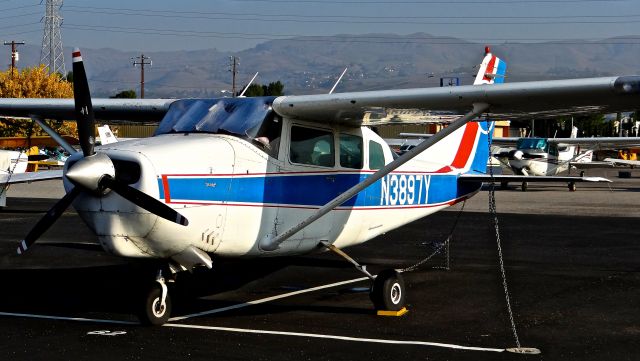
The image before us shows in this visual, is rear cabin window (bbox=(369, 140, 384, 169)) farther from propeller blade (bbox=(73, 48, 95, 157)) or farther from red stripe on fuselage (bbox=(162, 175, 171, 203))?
propeller blade (bbox=(73, 48, 95, 157))

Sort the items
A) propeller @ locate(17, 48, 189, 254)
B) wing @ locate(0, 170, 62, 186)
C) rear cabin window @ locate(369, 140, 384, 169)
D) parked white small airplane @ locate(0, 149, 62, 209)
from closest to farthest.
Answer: propeller @ locate(17, 48, 189, 254), rear cabin window @ locate(369, 140, 384, 169), wing @ locate(0, 170, 62, 186), parked white small airplane @ locate(0, 149, 62, 209)

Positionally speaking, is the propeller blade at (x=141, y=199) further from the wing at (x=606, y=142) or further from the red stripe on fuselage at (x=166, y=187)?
the wing at (x=606, y=142)

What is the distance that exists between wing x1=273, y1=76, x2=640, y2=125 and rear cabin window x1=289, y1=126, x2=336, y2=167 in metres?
0.17

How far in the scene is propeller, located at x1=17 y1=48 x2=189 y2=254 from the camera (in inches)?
312

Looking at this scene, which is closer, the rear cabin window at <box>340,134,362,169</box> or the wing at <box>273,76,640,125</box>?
the wing at <box>273,76,640,125</box>

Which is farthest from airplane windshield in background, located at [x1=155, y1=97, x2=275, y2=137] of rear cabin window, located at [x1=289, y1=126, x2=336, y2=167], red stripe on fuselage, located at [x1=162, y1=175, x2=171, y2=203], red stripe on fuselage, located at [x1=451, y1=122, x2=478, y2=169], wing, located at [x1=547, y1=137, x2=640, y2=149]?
wing, located at [x1=547, y1=137, x2=640, y2=149]

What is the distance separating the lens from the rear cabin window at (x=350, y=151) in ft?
35.5

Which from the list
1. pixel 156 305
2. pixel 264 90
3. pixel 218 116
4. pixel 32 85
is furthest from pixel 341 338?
pixel 264 90

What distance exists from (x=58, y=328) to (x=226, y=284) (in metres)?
3.22

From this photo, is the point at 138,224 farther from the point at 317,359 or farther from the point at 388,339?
the point at 388,339

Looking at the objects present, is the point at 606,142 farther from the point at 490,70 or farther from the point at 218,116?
the point at 218,116

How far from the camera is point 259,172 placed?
31.2 ft

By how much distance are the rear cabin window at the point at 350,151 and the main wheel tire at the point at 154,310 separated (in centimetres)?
283

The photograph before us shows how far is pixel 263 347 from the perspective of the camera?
323 inches
